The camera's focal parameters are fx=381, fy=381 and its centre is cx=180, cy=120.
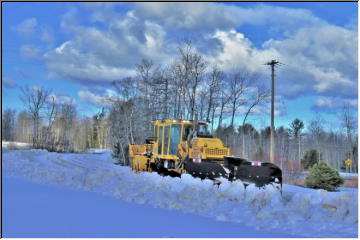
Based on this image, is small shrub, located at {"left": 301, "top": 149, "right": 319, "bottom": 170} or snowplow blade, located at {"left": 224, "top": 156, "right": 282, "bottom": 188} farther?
small shrub, located at {"left": 301, "top": 149, "right": 319, "bottom": 170}

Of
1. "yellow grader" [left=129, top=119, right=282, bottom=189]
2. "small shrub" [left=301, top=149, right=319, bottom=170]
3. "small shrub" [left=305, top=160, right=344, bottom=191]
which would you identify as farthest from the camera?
"small shrub" [left=301, top=149, right=319, bottom=170]

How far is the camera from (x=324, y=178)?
24.0 m

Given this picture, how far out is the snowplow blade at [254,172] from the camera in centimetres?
1312

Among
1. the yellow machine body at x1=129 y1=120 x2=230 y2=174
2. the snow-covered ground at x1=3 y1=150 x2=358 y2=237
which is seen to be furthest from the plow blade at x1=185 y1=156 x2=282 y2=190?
the snow-covered ground at x1=3 y1=150 x2=358 y2=237

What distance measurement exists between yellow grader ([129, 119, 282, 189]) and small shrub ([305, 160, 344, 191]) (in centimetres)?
1081

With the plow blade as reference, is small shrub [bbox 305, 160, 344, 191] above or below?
below

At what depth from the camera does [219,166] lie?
14.1 meters

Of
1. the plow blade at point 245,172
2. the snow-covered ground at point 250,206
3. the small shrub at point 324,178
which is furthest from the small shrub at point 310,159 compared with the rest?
the snow-covered ground at point 250,206

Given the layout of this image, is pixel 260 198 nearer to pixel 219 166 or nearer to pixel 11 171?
pixel 219 166

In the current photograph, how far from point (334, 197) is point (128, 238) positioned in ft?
17.2

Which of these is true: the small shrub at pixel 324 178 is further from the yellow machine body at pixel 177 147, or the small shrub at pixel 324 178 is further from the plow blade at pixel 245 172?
the plow blade at pixel 245 172

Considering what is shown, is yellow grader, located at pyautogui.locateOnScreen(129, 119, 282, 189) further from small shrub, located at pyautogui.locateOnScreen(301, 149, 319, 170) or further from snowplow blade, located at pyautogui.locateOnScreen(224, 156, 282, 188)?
small shrub, located at pyautogui.locateOnScreen(301, 149, 319, 170)

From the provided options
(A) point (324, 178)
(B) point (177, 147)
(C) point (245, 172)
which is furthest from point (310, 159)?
(C) point (245, 172)

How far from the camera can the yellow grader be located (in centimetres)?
1331
